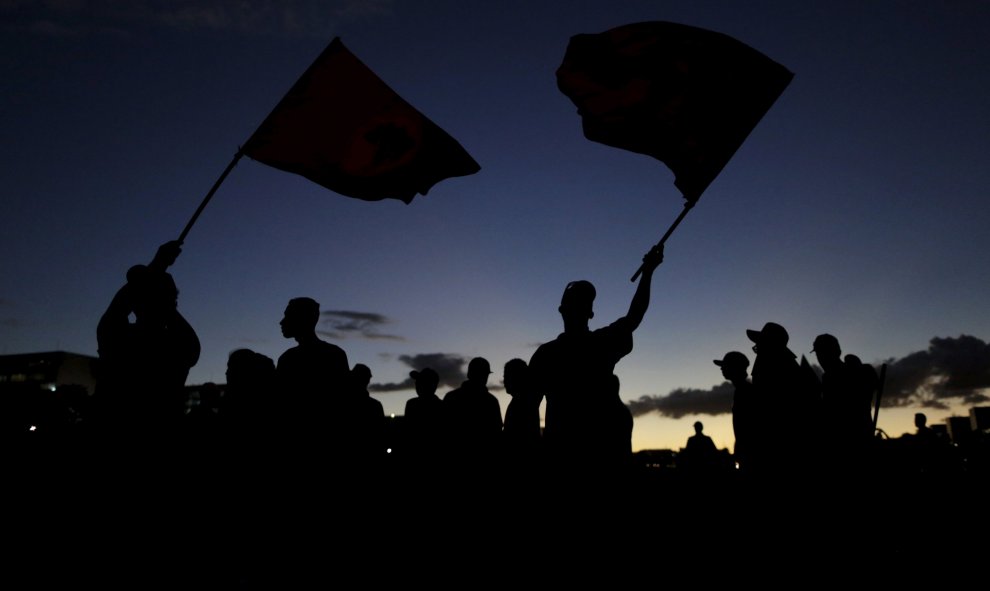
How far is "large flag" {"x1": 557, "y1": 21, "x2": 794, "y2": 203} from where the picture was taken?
16.5ft

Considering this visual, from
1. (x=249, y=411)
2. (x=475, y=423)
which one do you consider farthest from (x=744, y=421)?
(x=249, y=411)

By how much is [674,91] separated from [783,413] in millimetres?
3050

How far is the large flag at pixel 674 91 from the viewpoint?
16.5 feet

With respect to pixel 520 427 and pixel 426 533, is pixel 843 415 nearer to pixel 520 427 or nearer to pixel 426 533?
pixel 520 427

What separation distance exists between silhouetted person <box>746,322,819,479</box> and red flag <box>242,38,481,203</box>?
3.50 m

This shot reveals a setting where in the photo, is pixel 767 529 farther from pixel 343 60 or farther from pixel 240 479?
pixel 343 60

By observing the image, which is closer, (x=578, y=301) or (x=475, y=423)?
(x=578, y=301)

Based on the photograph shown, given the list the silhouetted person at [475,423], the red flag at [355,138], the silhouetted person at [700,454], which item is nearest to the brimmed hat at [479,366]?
the silhouetted person at [475,423]

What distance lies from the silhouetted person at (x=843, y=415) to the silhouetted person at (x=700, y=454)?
268 inches

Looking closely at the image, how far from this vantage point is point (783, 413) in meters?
5.08

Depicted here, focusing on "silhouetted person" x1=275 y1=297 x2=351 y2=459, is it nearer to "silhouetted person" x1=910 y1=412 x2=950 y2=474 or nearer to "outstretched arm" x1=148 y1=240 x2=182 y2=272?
"outstretched arm" x1=148 y1=240 x2=182 y2=272

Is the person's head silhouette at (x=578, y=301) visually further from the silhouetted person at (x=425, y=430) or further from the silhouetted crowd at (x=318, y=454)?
the silhouetted person at (x=425, y=430)

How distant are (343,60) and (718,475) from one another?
34.8 feet

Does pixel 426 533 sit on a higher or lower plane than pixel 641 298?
lower
